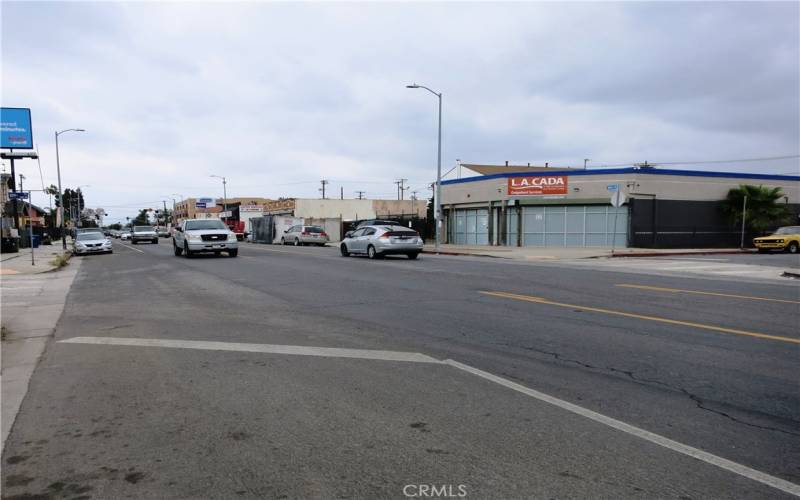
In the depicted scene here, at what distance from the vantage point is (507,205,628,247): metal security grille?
32531 mm

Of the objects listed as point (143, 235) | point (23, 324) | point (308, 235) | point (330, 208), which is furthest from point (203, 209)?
point (23, 324)

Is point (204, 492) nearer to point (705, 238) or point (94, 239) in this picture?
point (94, 239)

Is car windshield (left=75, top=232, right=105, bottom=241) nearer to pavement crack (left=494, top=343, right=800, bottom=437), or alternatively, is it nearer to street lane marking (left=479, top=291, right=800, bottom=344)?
street lane marking (left=479, top=291, right=800, bottom=344)

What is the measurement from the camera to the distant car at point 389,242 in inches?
851

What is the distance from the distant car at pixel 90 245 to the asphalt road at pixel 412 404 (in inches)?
898

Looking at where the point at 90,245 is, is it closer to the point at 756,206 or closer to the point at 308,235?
the point at 308,235

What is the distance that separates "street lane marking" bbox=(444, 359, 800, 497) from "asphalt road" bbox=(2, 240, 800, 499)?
0.03 metres

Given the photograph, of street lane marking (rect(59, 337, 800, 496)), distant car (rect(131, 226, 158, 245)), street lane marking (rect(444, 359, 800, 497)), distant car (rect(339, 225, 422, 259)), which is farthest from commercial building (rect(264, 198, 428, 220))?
street lane marking (rect(444, 359, 800, 497))

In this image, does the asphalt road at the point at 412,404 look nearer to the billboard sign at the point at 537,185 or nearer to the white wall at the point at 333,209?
the billboard sign at the point at 537,185

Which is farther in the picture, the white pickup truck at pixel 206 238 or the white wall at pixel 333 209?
the white wall at pixel 333 209

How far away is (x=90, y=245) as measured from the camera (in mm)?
28828

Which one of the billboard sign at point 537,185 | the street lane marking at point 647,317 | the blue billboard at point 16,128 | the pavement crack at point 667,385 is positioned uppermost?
the blue billboard at point 16,128

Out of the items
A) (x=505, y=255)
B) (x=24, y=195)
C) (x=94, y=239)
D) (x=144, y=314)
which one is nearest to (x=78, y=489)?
(x=144, y=314)

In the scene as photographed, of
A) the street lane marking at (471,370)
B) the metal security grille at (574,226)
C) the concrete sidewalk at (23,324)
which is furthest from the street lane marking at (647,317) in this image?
the metal security grille at (574,226)
